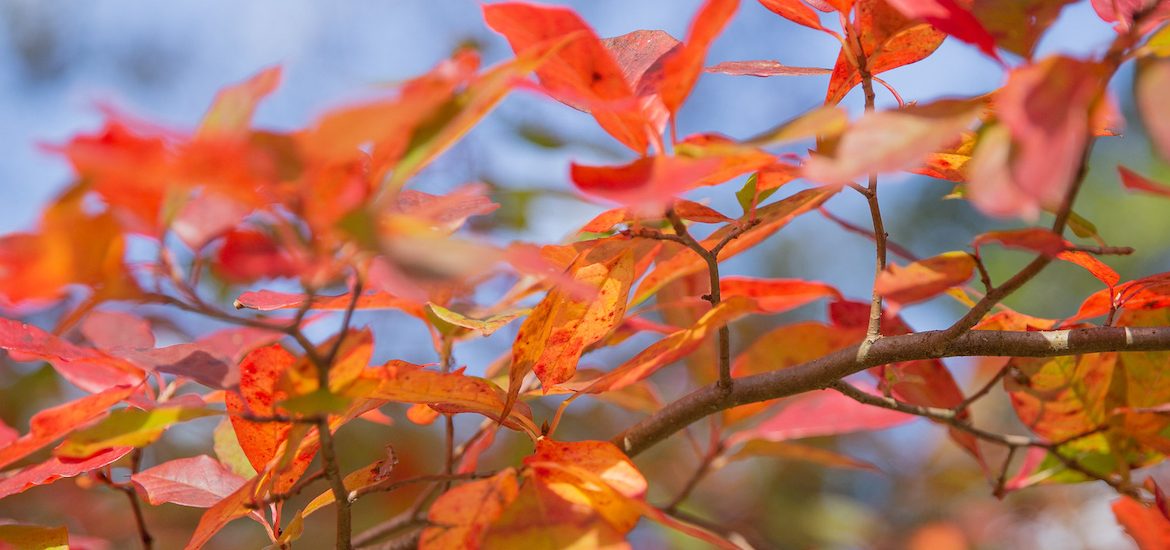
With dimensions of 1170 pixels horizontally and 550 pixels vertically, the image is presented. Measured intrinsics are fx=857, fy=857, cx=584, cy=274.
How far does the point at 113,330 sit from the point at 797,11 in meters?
0.33

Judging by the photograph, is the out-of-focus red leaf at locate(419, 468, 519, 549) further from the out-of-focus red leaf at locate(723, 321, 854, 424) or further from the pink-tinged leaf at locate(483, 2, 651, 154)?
the out-of-focus red leaf at locate(723, 321, 854, 424)

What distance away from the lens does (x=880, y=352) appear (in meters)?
0.39

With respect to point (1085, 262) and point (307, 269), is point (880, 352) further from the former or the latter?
point (307, 269)

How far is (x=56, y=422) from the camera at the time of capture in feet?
1.19

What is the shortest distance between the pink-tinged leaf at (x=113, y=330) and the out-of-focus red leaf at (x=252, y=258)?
0.10 meters

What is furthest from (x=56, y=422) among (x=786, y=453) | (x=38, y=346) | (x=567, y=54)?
(x=786, y=453)

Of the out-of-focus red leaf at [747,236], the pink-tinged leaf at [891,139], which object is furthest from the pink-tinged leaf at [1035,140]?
the out-of-focus red leaf at [747,236]

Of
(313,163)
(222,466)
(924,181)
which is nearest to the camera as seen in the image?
(313,163)

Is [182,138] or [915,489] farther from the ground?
[182,138]

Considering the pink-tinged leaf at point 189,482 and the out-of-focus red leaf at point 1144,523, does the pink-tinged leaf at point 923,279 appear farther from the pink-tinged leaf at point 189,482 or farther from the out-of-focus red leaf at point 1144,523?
the pink-tinged leaf at point 189,482

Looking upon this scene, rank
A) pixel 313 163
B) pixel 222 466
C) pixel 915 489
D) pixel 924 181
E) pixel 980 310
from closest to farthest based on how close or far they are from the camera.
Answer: pixel 313 163
pixel 980 310
pixel 222 466
pixel 915 489
pixel 924 181

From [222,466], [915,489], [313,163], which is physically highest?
[313,163]

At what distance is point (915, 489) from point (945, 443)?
121 mm

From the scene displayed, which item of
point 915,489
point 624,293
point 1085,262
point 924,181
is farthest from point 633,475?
point 924,181
